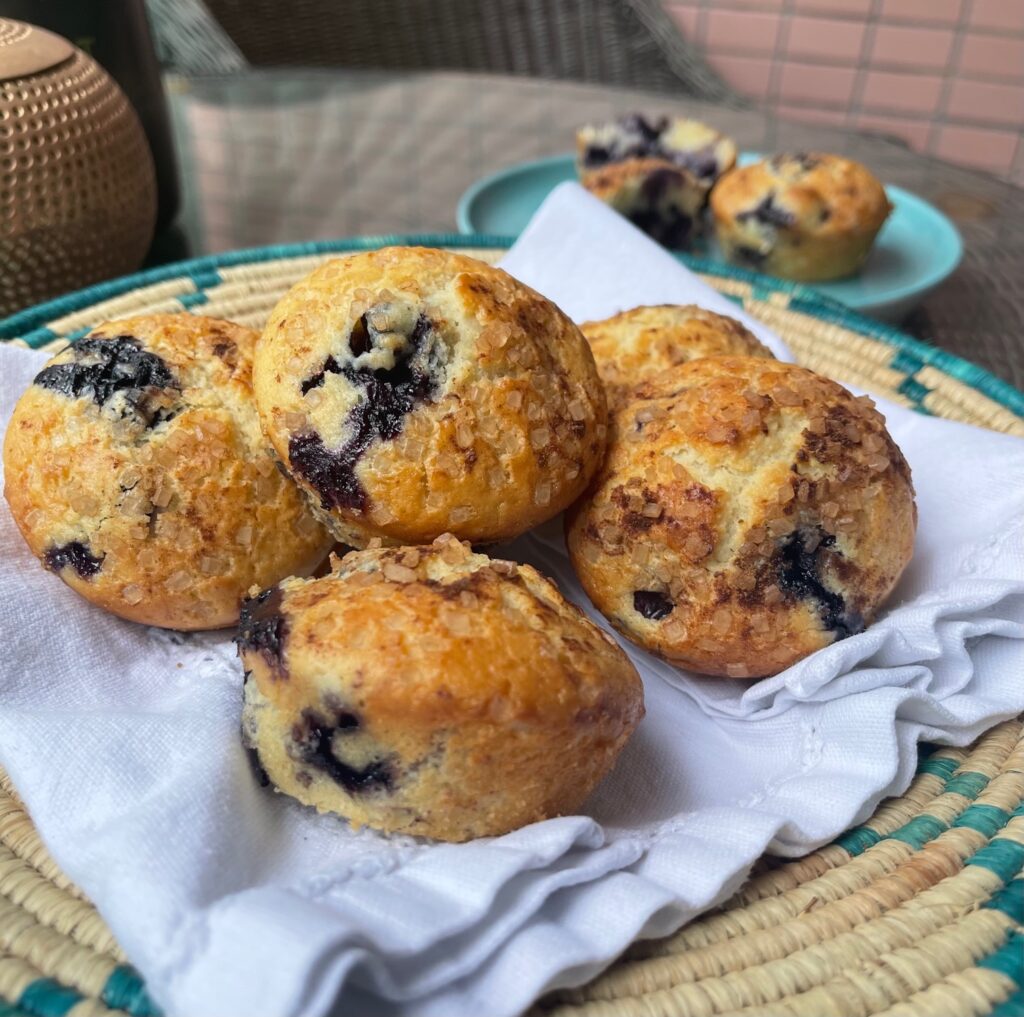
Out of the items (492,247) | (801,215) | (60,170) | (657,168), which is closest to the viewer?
(60,170)

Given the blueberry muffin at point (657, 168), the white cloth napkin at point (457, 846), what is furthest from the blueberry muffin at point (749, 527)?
→ the blueberry muffin at point (657, 168)

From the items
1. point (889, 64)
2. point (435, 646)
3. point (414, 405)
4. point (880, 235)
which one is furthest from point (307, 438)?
point (889, 64)

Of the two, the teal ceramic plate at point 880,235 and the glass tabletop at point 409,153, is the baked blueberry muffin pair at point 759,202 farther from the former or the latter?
the glass tabletop at point 409,153

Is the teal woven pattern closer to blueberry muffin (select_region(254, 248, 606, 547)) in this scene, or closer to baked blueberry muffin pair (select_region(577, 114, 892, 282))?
baked blueberry muffin pair (select_region(577, 114, 892, 282))

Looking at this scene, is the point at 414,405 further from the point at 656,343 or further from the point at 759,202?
the point at 759,202

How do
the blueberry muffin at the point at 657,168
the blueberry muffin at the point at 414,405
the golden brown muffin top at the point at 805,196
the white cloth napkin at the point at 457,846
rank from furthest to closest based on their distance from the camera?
the blueberry muffin at the point at 657,168
the golden brown muffin top at the point at 805,196
the blueberry muffin at the point at 414,405
the white cloth napkin at the point at 457,846

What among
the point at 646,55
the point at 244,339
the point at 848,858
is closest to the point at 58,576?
the point at 244,339

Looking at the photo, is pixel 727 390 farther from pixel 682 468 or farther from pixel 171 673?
pixel 171 673
